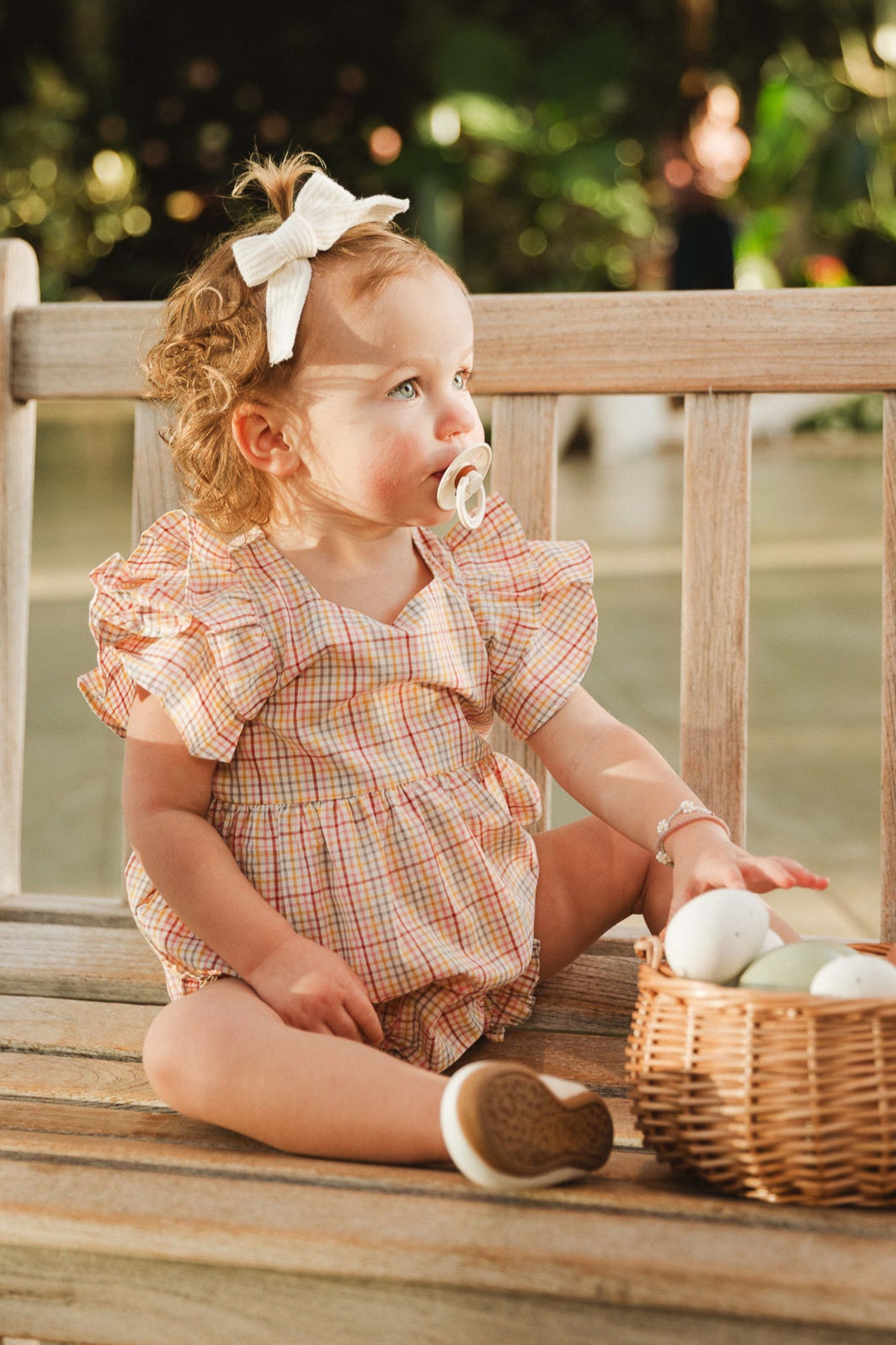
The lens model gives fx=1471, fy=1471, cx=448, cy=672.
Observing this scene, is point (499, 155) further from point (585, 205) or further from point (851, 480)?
point (851, 480)

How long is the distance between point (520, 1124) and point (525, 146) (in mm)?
9965

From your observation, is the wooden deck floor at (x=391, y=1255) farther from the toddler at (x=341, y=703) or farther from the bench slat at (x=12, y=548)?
the bench slat at (x=12, y=548)

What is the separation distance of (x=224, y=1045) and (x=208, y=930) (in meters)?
0.14

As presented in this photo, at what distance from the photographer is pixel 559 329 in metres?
1.78

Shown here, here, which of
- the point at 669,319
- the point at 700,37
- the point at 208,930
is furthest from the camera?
the point at 700,37

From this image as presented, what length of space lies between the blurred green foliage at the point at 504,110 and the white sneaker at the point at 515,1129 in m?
9.48

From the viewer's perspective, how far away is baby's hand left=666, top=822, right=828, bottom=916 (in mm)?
1309

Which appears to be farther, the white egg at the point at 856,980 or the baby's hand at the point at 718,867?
the baby's hand at the point at 718,867

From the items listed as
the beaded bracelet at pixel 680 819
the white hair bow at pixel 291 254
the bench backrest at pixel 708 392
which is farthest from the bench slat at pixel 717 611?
the white hair bow at pixel 291 254

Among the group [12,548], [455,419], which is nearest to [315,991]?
[455,419]

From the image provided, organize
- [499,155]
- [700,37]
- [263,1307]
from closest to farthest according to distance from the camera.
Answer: [263,1307] < [499,155] < [700,37]

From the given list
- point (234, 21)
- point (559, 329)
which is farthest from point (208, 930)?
point (234, 21)

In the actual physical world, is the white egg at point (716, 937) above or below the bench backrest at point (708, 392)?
below

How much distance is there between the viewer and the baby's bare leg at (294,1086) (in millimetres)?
1223
